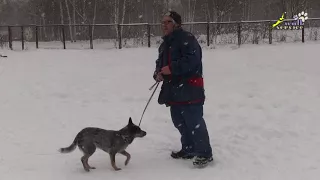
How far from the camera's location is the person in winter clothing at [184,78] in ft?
15.4

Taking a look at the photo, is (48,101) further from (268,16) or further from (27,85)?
(268,16)

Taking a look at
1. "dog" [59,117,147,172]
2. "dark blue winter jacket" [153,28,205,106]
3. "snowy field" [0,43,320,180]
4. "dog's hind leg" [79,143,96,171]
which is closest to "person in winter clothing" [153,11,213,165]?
"dark blue winter jacket" [153,28,205,106]

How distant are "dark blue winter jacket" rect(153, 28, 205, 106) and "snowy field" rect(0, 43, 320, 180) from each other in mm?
958

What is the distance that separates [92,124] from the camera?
22.8 feet

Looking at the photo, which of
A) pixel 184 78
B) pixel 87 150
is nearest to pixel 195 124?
pixel 184 78

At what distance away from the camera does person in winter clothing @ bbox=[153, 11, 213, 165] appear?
15.4 ft

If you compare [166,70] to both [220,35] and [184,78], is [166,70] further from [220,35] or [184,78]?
[220,35]

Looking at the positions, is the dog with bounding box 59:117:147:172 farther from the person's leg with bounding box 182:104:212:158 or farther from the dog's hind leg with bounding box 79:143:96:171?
the person's leg with bounding box 182:104:212:158

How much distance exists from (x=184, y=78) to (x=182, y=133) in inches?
33.8

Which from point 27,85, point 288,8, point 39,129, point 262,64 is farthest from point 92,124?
point 288,8

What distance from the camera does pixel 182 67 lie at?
463cm

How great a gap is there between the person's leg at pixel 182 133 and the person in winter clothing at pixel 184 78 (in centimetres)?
2

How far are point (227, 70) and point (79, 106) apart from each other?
4.74 metres

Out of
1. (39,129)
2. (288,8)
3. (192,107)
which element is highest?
(288,8)
